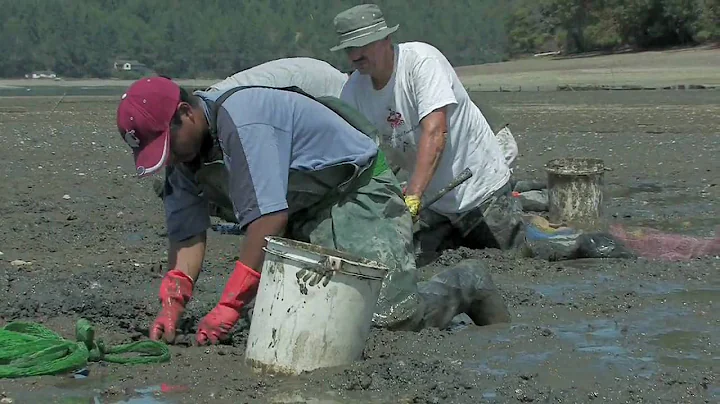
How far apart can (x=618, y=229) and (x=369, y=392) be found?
3.91m

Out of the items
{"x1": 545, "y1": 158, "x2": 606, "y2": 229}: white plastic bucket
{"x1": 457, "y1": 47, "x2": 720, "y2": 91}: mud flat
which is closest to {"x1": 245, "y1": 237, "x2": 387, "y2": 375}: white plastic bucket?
{"x1": 545, "y1": 158, "x2": 606, "y2": 229}: white plastic bucket

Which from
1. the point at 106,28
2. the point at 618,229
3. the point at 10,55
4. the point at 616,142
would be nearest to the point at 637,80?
the point at 616,142

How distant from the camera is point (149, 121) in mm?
4086

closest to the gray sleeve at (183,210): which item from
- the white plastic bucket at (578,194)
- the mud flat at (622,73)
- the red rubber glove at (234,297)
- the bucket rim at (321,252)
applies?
the red rubber glove at (234,297)

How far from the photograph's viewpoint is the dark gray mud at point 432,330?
13.4ft

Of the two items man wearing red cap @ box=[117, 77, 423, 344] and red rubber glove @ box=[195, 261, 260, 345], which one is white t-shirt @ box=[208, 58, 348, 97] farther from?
red rubber glove @ box=[195, 261, 260, 345]

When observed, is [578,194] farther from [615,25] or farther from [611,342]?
[615,25]

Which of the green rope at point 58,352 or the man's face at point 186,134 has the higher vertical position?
the man's face at point 186,134

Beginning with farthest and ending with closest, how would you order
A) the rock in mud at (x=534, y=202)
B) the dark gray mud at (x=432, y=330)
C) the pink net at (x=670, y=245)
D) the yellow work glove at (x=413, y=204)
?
the rock in mud at (x=534, y=202)
the pink net at (x=670, y=245)
the yellow work glove at (x=413, y=204)
the dark gray mud at (x=432, y=330)

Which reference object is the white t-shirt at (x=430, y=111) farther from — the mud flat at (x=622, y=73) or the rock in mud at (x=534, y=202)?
the mud flat at (x=622, y=73)

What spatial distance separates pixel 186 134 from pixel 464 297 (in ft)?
5.16

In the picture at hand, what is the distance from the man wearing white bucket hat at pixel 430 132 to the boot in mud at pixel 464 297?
0.72m

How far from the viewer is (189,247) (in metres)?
4.84

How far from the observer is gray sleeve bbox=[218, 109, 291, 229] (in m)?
4.14
